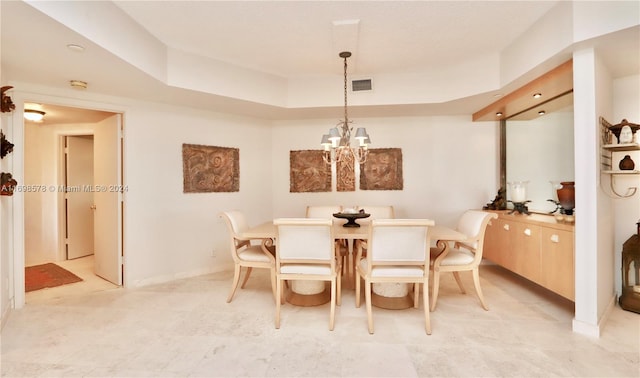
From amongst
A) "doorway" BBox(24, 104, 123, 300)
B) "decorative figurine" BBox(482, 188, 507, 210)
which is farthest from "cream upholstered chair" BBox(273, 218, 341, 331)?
"doorway" BBox(24, 104, 123, 300)

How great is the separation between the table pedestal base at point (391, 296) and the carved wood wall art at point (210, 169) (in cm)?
258

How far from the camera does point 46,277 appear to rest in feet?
12.9

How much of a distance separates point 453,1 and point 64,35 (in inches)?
114

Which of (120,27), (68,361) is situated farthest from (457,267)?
(120,27)

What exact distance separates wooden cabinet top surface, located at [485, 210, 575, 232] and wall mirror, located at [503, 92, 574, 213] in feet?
0.97

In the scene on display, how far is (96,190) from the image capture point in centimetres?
386

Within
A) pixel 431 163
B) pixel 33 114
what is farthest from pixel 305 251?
pixel 33 114

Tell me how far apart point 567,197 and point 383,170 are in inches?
89.6

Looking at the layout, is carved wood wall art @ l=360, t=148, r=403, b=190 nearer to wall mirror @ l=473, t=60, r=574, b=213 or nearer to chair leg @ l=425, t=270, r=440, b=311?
wall mirror @ l=473, t=60, r=574, b=213

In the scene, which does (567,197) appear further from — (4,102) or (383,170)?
(4,102)

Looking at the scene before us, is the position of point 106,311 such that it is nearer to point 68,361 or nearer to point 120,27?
point 68,361

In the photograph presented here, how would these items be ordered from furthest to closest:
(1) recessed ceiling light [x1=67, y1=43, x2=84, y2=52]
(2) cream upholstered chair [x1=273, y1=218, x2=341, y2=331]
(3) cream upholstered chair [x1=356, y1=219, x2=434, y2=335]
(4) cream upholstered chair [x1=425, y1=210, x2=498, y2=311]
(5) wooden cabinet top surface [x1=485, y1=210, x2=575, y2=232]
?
1. (4) cream upholstered chair [x1=425, y1=210, x2=498, y2=311]
2. (5) wooden cabinet top surface [x1=485, y1=210, x2=575, y2=232]
3. (2) cream upholstered chair [x1=273, y1=218, x2=341, y2=331]
4. (3) cream upholstered chair [x1=356, y1=219, x2=434, y2=335]
5. (1) recessed ceiling light [x1=67, y1=43, x2=84, y2=52]

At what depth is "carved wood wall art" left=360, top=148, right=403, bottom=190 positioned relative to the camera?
457 centimetres

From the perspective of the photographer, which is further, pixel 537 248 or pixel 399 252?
pixel 537 248
